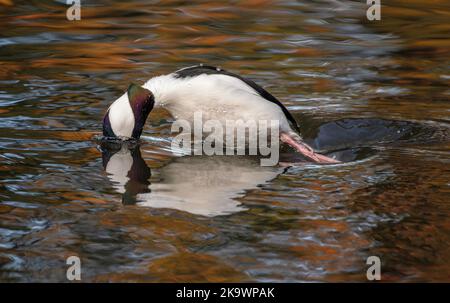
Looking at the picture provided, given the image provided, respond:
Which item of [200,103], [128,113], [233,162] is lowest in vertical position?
[233,162]

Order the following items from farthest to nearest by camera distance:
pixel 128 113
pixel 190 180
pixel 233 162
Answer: pixel 128 113 → pixel 233 162 → pixel 190 180

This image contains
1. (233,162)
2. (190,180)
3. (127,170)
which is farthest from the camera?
(233,162)

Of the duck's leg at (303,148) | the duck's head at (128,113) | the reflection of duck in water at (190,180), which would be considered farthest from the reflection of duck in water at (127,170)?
the duck's leg at (303,148)

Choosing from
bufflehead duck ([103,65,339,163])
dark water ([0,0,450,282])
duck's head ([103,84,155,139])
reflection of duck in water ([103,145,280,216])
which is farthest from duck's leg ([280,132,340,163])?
duck's head ([103,84,155,139])

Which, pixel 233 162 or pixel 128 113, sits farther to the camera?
pixel 128 113

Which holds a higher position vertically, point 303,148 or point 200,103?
point 200,103

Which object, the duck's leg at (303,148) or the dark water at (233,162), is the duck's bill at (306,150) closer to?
the duck's leg at (303,148)

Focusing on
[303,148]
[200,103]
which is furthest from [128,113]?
[303,148]

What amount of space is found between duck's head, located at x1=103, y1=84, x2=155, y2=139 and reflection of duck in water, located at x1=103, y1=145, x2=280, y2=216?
12 cm

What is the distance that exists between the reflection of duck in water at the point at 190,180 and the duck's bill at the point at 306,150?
36 centimetres

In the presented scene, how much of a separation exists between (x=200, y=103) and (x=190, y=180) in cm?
73

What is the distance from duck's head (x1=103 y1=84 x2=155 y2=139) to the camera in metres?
6.12

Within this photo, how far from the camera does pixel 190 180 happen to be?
5.49 m

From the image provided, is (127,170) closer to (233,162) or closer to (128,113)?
(128,113)
